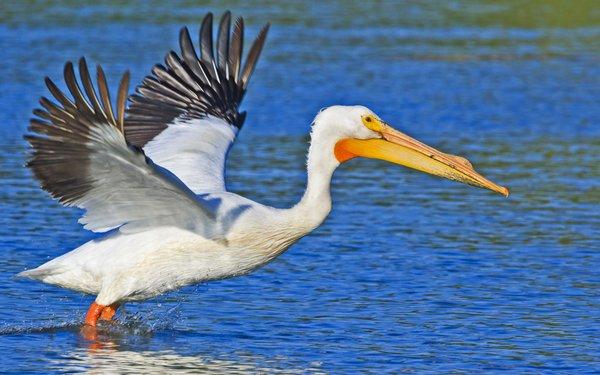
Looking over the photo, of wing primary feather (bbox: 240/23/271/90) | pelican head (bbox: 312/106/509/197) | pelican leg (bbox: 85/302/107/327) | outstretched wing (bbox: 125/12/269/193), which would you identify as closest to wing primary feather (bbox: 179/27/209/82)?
outstretched wing (bbox: 125/12/269/193)

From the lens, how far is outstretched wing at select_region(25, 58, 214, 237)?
6926mm

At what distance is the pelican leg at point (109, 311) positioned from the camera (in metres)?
8.23

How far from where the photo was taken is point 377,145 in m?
7.98

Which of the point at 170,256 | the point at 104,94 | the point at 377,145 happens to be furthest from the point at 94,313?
the point at 377,145

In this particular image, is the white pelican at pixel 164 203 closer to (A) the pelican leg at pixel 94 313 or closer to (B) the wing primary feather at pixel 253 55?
(A) the pelican leg at pixel 94 313

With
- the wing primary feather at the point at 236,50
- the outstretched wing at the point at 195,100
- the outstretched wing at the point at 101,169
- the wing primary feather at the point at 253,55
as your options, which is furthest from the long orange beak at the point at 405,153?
the wing primary feather at the point at 236,50

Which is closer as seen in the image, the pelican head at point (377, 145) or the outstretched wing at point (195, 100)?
the pelican head at point (377, 145)

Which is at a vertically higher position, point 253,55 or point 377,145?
point 253,55

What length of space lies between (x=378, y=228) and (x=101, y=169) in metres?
4.08

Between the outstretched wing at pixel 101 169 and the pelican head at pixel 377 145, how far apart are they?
846 millimetres

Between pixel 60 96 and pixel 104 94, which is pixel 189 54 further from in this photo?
pixel 104 94

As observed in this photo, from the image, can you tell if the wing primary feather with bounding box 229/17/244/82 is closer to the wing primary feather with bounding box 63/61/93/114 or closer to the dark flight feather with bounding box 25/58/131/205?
the dark flight feather with bounding box 25/58/131/205

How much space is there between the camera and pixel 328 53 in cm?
2036

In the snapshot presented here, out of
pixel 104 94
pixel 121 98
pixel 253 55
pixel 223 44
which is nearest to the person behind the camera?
pixel 121 98
